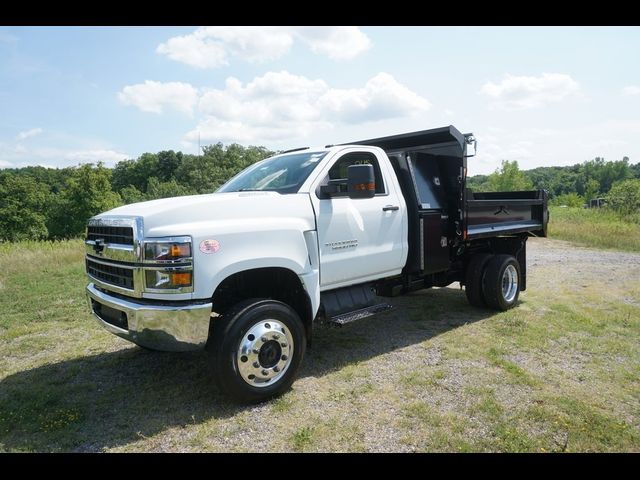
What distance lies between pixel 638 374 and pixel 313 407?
323cm

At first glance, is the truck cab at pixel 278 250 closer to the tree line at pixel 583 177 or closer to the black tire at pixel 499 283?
the black tire at pixel 499 283

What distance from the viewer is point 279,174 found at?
4684 mm

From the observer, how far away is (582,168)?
142 meters

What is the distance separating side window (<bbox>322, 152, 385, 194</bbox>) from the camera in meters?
4.62

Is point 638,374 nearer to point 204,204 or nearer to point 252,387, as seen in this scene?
point 252,387

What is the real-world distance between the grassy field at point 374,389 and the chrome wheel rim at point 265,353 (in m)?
0.26

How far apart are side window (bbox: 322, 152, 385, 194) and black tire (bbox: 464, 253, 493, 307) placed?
2410 mm

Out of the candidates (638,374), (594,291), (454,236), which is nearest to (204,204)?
(454,236)

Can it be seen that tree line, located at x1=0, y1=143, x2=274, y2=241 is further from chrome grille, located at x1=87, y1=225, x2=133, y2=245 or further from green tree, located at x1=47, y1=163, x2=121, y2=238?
chrome grille, located at x1=87, y1=225, x2=133, y2=245

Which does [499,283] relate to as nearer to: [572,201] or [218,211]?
[218,211]

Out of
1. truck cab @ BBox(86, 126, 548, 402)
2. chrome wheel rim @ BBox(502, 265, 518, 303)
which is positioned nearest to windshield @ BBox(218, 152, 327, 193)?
truck cab @ BBox(86, 126, 548, 402)

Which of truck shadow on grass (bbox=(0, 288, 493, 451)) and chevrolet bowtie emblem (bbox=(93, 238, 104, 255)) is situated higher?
chevrolet bowtie emblem (bbox=(93, 238, 104, 255))

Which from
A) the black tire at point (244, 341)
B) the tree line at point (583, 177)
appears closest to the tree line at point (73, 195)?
the black tire at point (244, 341)

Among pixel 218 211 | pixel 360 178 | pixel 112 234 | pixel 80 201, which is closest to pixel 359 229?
pixel 360 178
